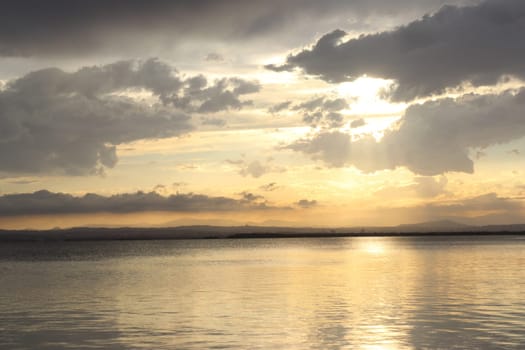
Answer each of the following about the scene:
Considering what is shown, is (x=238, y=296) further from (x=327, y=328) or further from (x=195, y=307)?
(x=327, y=328)

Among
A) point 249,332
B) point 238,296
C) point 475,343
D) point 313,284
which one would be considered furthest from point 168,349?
point 313,284

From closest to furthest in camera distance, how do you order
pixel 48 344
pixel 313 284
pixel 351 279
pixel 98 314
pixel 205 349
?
1. pixel 205 349
2. pixel 48 344
3. pixel 98 314
4. pixel 313 284
5. pixel 351 279

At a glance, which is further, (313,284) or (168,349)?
(313,284)

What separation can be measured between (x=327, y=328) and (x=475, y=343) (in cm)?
817

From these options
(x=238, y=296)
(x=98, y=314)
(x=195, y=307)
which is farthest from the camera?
(x=238, y=296)

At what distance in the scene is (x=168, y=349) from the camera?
31594 millimetres

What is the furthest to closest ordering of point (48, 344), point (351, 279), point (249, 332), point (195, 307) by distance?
point (351, 279), point (195, 307), point (249, 332), point (48, 344)

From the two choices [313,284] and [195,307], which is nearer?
[195,307]

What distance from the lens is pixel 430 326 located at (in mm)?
37562

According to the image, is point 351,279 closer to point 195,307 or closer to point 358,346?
point 195,307

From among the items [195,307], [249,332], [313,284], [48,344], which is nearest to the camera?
[48,344]

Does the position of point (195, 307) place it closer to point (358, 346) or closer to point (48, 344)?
point (48, 344)

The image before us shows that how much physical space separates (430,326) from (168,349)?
14.8m

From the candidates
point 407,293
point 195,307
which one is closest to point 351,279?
point 407,293
